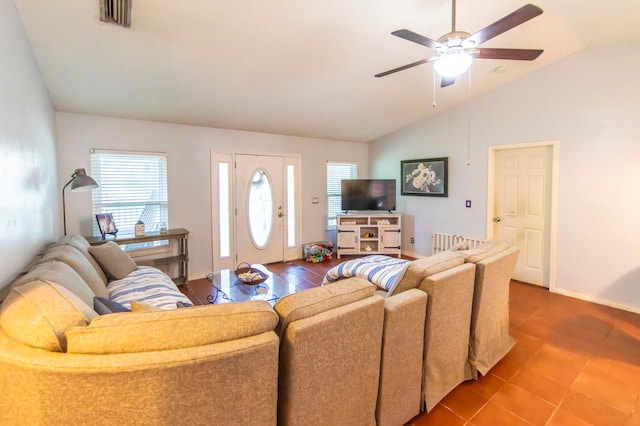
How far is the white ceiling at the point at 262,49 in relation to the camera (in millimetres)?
2416

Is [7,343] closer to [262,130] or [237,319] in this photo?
[237,319]

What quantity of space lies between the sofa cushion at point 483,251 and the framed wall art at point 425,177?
2.74 metres

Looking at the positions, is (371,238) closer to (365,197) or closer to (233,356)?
(365,197)

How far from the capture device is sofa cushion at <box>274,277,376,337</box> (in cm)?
137

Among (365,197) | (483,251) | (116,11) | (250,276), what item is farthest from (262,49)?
(365,197)

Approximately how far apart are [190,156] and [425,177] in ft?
12.8

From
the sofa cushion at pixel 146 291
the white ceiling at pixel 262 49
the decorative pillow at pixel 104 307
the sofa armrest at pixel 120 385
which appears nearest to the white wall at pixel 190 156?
the white ceiling at pixel 262 49

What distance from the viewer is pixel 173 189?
4.41 m

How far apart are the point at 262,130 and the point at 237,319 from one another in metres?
4.31

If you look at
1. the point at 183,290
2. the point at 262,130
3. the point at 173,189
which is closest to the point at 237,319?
the point at 183,290

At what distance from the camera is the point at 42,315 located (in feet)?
3.81

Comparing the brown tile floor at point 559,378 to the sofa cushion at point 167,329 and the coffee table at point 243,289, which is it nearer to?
the sofa cushion at point 167,329

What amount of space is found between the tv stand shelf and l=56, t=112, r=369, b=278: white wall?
17.9 inches

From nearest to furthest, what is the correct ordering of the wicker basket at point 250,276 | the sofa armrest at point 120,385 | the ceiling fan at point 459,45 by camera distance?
the sofa armrest at point 120,385 → the ceiling fan at point 459,45 → the wicker basket at point 250,276
